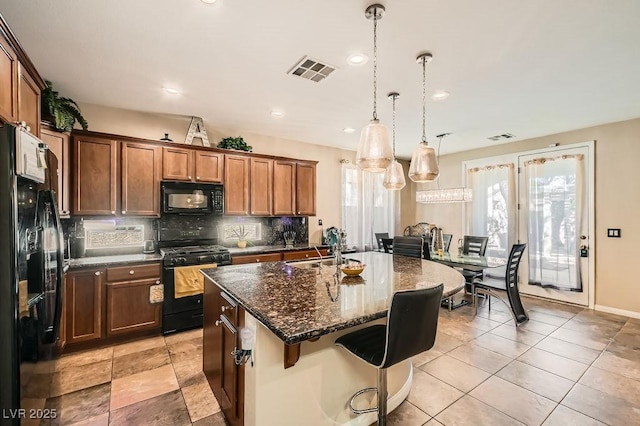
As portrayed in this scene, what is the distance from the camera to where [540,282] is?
4742 millimetres

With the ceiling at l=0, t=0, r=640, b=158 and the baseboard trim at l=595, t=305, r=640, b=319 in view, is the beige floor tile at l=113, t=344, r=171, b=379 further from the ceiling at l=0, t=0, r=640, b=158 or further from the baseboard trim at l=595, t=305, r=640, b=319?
the baseboard trim at l=595, t=305, r=640, b=319

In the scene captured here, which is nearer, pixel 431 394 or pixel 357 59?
pixel 431 394

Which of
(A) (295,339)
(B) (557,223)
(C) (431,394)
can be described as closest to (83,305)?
(A) (295,339)

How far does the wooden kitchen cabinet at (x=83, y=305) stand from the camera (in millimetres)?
2852

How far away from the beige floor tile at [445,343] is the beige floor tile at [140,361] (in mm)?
2707

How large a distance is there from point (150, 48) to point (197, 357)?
109 inches

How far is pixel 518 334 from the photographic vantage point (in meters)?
3.36

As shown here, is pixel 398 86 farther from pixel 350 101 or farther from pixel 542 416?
pixel 542 416

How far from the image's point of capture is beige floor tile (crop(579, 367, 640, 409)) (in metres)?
2.23

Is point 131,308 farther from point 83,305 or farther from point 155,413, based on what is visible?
point 155,413

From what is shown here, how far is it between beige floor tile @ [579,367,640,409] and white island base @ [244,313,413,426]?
1963 mm

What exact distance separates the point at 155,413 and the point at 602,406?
10.7 ft

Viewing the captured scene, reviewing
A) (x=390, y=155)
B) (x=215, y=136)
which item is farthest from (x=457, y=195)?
(x=215, y=136)

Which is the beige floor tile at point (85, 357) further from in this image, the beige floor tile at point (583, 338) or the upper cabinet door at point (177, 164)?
the beige floor tile at point (583, 338)
